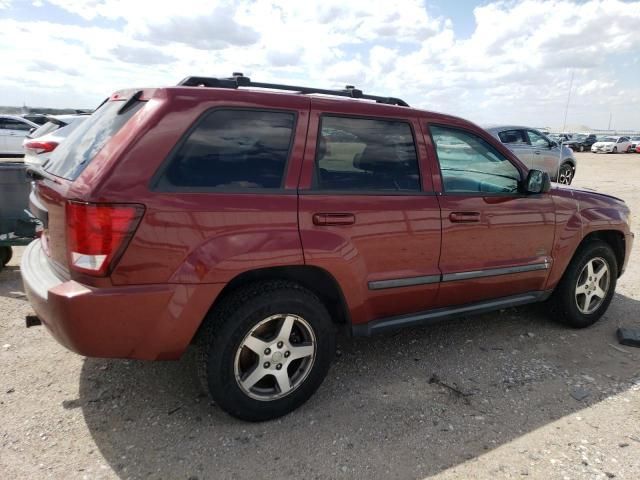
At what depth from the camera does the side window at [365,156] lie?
9.30 ft

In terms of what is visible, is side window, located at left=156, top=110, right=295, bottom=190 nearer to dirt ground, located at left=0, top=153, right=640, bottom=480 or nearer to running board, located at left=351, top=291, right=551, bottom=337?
running board, located at left=351, top=291, right=551, bottom=337

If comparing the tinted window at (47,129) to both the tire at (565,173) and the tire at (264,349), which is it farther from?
the tire at (565,173)

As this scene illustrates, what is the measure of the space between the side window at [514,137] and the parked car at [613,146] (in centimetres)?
3017

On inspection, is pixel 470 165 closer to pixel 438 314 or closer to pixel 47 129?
pixel 438 314

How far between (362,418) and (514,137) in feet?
35.0

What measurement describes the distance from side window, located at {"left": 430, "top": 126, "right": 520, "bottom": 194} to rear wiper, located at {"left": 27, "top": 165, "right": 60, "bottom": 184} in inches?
91.6

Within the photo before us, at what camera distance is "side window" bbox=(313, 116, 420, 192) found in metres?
2.84

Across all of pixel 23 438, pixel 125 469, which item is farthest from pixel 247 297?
pixel 23 438

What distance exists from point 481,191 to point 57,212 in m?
2.70

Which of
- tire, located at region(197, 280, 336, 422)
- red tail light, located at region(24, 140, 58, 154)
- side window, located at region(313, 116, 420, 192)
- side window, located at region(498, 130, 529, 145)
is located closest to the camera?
tire, located at region(197, 280, 336, 422)

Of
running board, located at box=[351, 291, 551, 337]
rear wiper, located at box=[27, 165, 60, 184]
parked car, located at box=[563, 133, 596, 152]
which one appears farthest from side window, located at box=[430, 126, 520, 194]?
parked car, located at box=[563, 133, 596, 152]

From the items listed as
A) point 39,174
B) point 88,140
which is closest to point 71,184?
point 88,140

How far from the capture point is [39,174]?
9.11 ft

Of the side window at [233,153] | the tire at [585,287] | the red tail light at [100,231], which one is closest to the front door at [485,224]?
the tire at [585,287]
